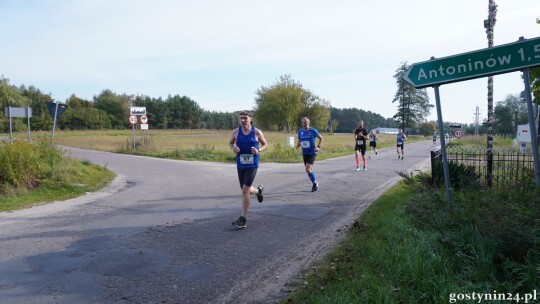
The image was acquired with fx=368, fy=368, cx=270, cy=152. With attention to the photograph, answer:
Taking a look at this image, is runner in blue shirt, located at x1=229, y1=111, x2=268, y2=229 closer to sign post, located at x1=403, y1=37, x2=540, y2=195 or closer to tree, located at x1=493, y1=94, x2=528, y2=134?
sign post, located at x1=403, y1=37, x2=540, y2=195

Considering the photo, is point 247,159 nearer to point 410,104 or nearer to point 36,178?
point 36,178

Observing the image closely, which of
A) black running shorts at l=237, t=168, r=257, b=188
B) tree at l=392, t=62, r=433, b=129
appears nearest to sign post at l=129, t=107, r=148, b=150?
black running shorts at l=237, t=168, r=257, b=188

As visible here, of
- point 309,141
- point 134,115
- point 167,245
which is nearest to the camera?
point 167,245

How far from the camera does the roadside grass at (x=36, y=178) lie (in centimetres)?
848

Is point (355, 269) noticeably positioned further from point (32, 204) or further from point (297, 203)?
point (32, 204)

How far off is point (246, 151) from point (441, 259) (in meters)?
3.49

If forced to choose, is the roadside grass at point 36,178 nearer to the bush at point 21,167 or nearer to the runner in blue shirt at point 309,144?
the bush at point 21,167

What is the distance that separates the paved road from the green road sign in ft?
8.99

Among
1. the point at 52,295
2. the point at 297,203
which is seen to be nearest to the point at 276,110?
the point at 297,203

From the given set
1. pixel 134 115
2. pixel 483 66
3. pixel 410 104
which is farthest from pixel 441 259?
pixel 410 104

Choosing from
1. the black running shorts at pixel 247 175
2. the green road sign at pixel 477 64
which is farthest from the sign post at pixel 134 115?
the green road sign at pixel 477 64

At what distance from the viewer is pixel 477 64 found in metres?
5.09

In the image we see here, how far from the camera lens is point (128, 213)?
724 centimetres

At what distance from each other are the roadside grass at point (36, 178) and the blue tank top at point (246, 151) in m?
5.00
